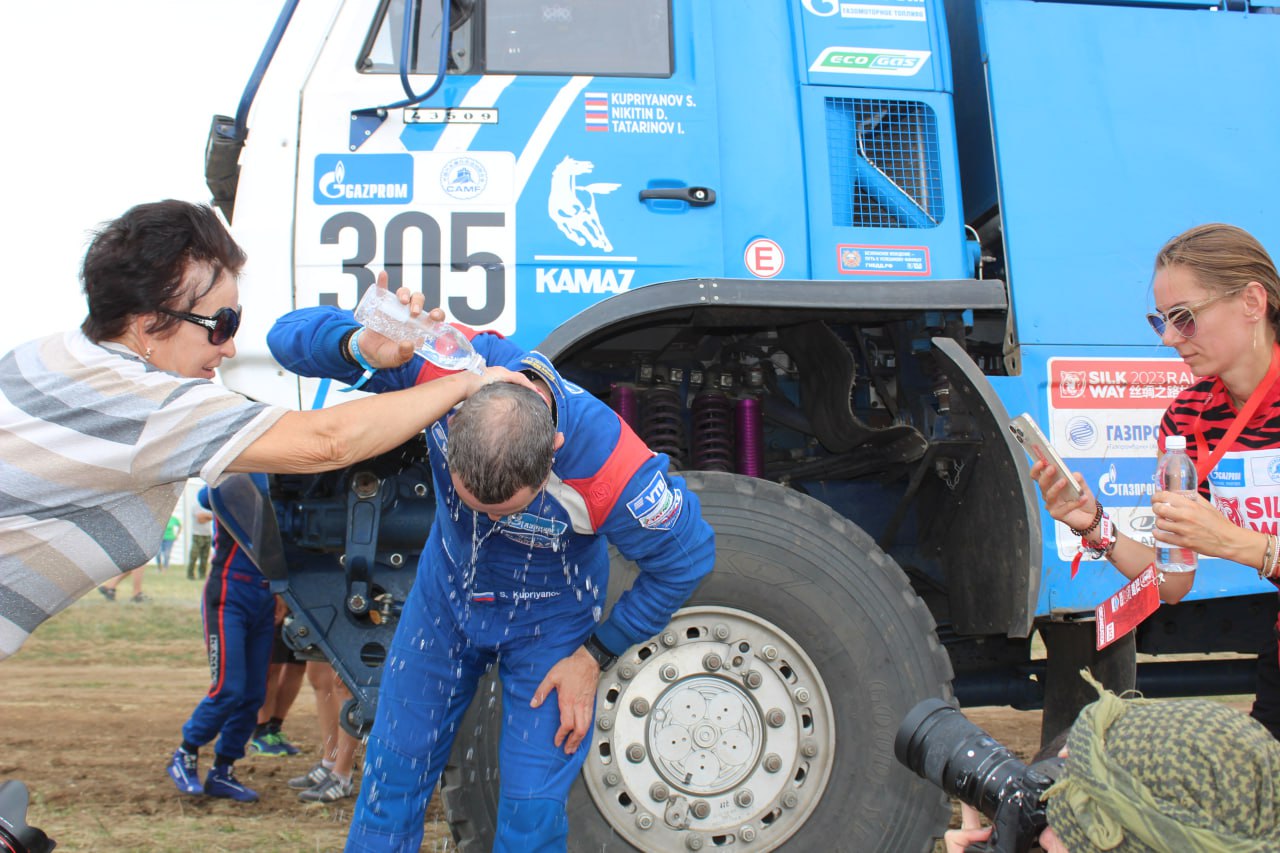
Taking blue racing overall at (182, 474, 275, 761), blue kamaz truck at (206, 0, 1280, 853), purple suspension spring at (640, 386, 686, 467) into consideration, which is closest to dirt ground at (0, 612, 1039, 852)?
blue racing overall at (182, 474, 275, 761)

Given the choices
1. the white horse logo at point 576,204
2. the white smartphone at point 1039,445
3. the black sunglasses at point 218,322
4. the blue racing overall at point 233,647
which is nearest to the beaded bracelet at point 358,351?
the black sunglasses at point 218,322

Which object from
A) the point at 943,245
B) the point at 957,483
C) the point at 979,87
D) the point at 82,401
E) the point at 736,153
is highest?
the point at 979,87

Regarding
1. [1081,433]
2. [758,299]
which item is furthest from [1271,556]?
[758,299]

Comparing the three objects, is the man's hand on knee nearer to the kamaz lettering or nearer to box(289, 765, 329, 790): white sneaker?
the kamaz lettering

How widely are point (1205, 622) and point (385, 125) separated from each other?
11.8ft

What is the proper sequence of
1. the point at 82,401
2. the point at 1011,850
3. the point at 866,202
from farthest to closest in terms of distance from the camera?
the point at 866,202
the point at 82,401
the point at 1011,850

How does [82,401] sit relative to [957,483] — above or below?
above

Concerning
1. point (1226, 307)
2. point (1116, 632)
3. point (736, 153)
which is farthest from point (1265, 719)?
point (736, 153)

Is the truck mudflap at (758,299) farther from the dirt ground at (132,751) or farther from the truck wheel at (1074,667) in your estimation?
the dirt ground at (132,751)

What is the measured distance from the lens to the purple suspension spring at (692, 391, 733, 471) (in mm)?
3582

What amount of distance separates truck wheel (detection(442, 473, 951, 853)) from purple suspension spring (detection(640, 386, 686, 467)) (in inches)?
14.7

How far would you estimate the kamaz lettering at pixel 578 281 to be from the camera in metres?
3.27

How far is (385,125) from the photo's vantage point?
129 inches

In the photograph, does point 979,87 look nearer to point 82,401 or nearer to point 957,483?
point 957,483
